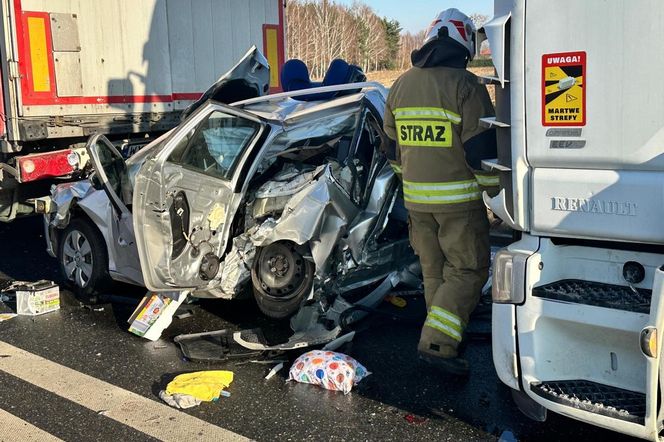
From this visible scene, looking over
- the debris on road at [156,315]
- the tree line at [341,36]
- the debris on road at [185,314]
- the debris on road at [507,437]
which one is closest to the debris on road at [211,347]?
the debris on road at [156,315]

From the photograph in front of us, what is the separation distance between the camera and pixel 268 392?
4227 mm

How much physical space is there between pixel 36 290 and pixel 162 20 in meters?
3.76

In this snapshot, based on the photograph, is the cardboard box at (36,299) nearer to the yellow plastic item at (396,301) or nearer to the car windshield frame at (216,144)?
the car windshield frame at (216,144)

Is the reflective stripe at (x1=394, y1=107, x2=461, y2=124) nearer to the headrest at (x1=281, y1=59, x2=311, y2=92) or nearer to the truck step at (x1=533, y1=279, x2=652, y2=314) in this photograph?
the truck step at (x1=533, y1=279, x2=652, y2=314)

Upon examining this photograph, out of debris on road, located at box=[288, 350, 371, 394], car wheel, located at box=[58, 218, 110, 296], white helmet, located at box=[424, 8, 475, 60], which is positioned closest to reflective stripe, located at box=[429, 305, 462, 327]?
debris on road, located at box=[288, 350, 371, 394]

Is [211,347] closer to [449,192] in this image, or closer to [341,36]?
[449,192]

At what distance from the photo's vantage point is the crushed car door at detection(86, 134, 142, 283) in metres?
5.28

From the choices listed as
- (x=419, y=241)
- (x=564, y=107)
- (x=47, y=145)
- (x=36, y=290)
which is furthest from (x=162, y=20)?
(x=564, y=107)

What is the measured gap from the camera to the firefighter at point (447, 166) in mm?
4121

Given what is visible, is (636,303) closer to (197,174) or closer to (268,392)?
(268,392)

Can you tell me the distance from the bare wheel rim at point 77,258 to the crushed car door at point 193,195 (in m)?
1.35

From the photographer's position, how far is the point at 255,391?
424 cm

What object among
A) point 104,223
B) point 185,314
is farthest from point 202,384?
point 104,223

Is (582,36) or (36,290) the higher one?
(582,36)
